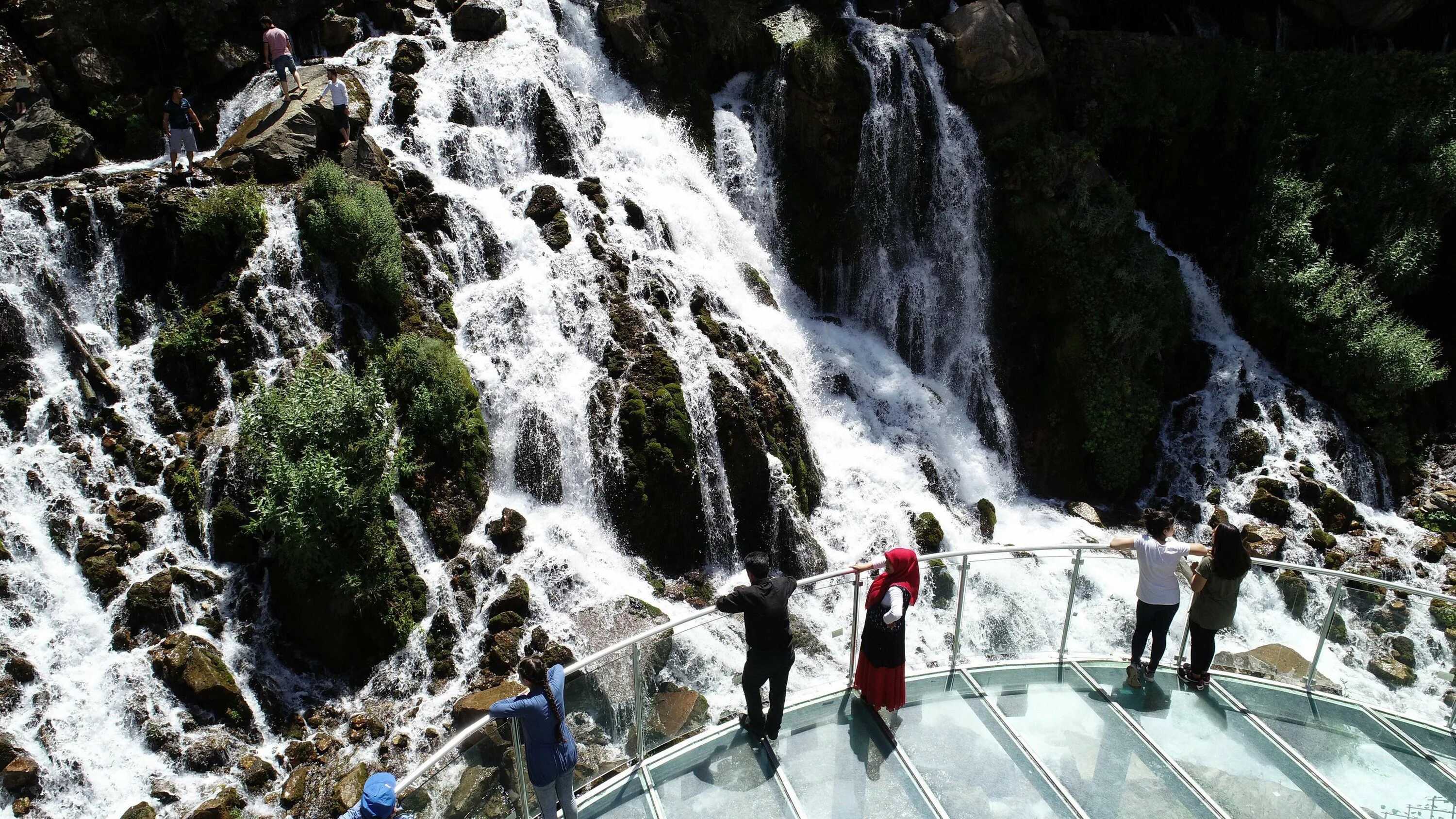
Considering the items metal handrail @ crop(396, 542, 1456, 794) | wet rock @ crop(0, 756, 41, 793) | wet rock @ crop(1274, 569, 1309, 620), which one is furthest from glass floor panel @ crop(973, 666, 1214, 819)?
wet rock @ crop(0, 756, 41, 793)

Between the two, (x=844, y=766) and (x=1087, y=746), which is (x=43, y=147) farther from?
(x=1087, y=746)

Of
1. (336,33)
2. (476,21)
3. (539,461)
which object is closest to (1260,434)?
(539,461)

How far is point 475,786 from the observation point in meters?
4.98

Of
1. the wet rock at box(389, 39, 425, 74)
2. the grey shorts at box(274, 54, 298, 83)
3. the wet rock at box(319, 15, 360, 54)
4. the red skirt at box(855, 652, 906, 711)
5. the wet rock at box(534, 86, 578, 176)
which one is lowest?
the red skirt at box(855, 652, 906, 711)

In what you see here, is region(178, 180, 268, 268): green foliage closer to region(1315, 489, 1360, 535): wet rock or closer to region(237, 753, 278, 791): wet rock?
region(237, 753, 278, 791): wet rock

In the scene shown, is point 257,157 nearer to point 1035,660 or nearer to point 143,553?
point 143,553

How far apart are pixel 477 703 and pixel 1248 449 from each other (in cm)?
1486

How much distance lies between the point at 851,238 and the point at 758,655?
13611mm

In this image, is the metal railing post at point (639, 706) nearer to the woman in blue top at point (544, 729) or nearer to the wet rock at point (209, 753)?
the woman in blue top at point (544, 729)

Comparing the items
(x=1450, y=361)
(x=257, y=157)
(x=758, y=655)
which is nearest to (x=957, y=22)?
(x=1450, y=361)

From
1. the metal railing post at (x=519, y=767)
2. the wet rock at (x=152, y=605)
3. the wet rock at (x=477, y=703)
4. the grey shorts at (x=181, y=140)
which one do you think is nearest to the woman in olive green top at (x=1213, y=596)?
the metal railing post at (x=519, y=767)

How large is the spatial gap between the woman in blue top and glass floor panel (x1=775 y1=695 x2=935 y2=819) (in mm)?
1567

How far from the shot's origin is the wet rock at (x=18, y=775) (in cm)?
912

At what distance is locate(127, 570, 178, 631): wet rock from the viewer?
10.5m
